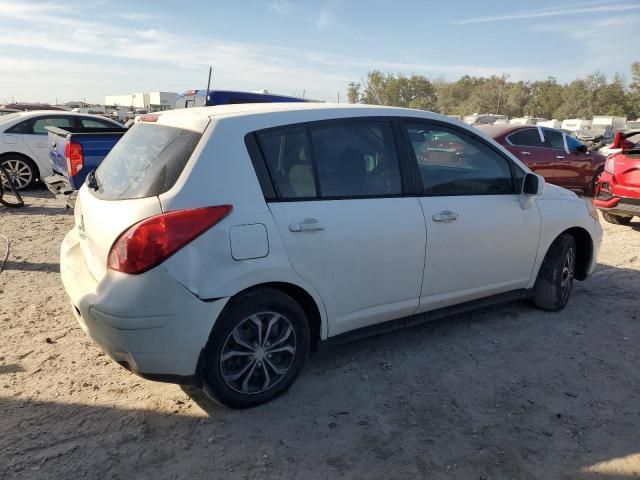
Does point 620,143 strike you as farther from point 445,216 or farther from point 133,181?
point 133,181

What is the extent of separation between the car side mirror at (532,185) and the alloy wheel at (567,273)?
2.80 ft

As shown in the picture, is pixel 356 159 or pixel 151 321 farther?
pixel 356 159

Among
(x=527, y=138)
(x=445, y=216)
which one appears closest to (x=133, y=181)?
Answer: (x=445, y=216)

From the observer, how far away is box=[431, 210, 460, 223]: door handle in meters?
3.55

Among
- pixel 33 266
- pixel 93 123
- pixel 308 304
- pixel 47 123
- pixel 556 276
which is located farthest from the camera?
pixel 93 123

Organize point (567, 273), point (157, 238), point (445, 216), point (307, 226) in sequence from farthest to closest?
point (567, 273)
point (445, 216)
point (307, 226)
point (157, 238)

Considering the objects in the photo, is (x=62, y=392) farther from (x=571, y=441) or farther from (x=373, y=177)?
(x=571, y=441)

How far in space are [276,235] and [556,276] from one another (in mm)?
2824

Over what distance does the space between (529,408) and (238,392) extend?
5.74 feet

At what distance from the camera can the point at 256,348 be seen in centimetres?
301

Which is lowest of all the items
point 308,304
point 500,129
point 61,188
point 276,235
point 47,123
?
point 308,304

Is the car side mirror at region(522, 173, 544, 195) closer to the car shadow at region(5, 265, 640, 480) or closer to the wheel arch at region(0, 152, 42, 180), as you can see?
the car shadow at region(5, 265, 640, 480)

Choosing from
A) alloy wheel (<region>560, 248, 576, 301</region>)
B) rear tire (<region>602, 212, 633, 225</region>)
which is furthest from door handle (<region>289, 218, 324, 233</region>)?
rear tire (<region>602, 212, 633, 225</region>)

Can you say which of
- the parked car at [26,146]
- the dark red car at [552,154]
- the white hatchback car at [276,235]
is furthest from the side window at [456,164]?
the parked car at [26,146]
